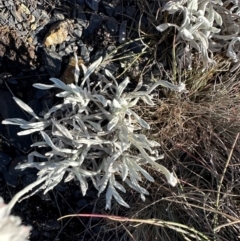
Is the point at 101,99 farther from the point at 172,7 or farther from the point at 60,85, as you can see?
the point at 172,7

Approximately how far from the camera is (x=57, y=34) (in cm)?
133

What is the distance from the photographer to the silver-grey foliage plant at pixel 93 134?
1.24 meters

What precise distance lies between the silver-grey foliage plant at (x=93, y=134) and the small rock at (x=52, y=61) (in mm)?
63

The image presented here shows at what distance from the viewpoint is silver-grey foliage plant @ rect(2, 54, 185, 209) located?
1.24m

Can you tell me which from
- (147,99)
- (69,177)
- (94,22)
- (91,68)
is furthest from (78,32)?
(69,177)

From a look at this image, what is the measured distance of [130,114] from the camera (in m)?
1.27

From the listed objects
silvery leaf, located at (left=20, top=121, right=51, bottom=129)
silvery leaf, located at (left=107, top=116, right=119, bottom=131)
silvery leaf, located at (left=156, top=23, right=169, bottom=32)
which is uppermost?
silvery leaf, located at (left=156, top=23, right=169, bottom=32)

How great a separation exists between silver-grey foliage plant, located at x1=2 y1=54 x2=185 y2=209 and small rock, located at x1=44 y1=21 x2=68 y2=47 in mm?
126

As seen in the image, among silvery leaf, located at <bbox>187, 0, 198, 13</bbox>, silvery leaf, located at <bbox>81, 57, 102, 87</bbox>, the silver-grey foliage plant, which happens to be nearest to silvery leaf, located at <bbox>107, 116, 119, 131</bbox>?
the silver-grey foliage plant

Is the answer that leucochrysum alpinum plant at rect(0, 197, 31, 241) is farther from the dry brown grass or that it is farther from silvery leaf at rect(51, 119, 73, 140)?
the dry brown grass

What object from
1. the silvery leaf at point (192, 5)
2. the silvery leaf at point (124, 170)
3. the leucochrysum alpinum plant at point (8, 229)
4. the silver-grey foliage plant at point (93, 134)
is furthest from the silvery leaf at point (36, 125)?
the silvery leaf at point (192, 5)

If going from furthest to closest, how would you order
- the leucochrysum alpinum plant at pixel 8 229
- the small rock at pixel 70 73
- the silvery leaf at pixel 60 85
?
the small rock at pixel 70 73, the silvery leaf at pixel 60 85, the leucochrysum alpinum plant at pixel 8 229

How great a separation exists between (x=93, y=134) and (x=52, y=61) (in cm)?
22

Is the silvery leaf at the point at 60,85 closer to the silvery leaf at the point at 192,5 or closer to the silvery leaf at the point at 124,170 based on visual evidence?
the silvery leaf at the point at 124,170
